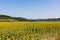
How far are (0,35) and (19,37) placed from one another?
125 cm

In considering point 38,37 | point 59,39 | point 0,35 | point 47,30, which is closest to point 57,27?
point 47,30

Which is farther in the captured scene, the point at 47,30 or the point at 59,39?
the point at 47,30

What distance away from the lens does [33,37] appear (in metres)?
13.0

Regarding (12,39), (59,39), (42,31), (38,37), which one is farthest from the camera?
(42,31)

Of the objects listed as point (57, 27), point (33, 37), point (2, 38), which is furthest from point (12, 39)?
point (57, 27)

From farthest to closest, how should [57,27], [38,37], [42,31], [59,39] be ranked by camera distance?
[57,27]
[42,31]
[59,39]
[38,37]

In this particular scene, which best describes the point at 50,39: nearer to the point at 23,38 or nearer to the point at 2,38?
the point at 23,38

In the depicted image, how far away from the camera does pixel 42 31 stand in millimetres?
15602

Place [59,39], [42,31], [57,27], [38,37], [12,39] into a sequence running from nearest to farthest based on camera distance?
[12,39], [38,37], [59,39], [42,31], [57,27]

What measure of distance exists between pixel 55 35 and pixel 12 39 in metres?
3.90

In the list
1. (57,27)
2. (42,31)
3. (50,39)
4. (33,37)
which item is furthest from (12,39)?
(57,27)

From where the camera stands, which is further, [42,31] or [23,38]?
[42,31]

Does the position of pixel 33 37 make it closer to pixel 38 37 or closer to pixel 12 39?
pixel 38 37

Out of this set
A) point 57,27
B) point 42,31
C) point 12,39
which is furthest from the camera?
point 57,27
